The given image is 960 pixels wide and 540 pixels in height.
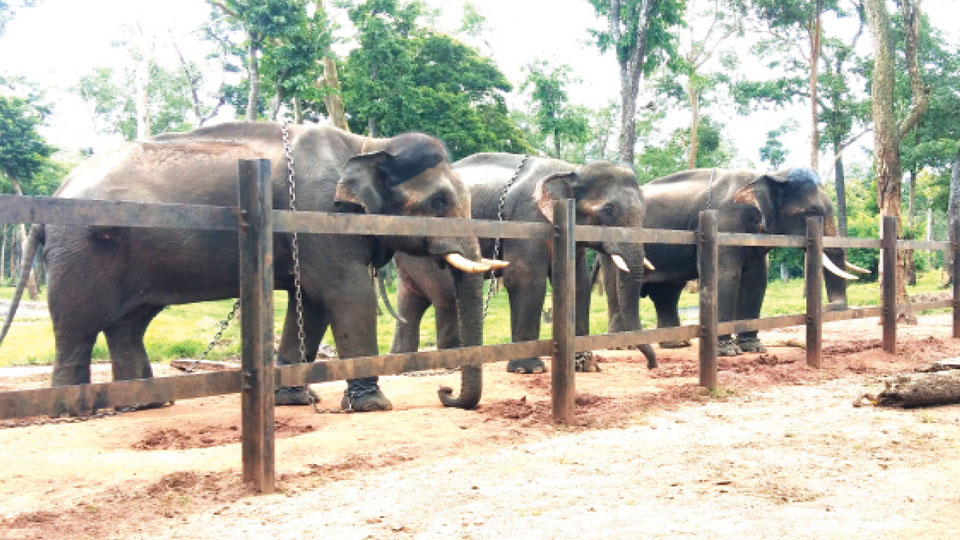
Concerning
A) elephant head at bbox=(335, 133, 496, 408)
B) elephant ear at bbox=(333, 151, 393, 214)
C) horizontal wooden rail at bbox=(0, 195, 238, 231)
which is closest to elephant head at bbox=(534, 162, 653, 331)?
elephant head at bbox=(335, 133, 496, 408)

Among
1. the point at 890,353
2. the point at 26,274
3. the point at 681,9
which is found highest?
the point at 681,9

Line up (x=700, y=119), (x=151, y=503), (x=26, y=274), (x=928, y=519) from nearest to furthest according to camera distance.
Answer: (x=928, y=519) < (x=151, y=503) < (x=26, y=274) < (x=700, y=119)

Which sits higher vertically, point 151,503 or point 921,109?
point 921,109

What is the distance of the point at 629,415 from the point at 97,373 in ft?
19.9

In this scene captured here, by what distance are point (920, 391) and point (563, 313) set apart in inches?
113

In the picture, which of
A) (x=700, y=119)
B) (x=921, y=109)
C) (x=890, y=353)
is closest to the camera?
(x=890, y=353)

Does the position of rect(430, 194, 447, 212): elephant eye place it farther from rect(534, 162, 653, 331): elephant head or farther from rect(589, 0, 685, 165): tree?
rect(589, 0, 685, 165): tree

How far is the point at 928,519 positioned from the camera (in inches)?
153

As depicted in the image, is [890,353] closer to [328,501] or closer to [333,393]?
[333,393]

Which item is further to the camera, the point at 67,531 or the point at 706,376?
the point at 706,376

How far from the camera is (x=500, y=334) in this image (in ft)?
46.0

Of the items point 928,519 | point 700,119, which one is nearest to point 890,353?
point 928,519

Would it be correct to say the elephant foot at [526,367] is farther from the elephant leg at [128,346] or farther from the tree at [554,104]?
the tree at [554,104]

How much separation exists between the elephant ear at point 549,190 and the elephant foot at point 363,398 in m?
3.41
